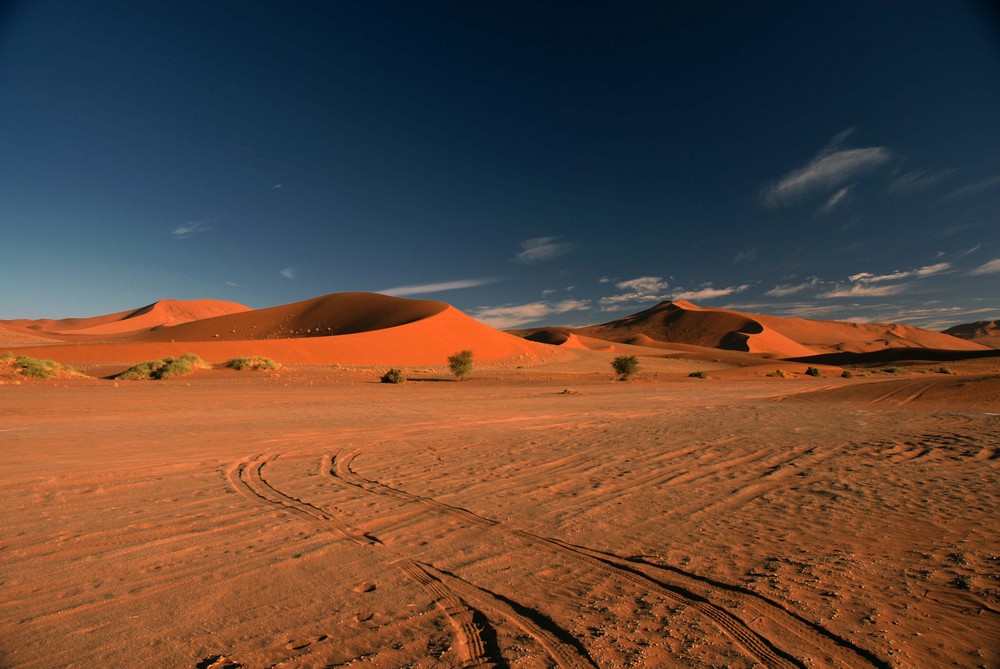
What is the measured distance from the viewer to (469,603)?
3.02m

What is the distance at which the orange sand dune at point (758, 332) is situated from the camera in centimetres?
11112

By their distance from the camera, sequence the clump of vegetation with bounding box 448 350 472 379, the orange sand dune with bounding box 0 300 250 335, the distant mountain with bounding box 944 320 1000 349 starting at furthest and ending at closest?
the distant mountain with bounding box 944 320 1000 349 → the orange sand dune with bounding box 0 300 250 335 → the clump of vegetation with bounding box 448 350 472 379

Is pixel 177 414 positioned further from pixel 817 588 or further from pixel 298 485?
pixel 817 588

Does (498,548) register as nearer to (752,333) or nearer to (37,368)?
(37,368)

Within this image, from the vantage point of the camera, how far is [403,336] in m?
51.7

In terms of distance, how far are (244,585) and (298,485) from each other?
2.86m

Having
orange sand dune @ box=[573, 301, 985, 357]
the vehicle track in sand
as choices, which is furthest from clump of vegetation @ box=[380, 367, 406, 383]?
orange sand dune @ box=[573, 301, 985, 357]

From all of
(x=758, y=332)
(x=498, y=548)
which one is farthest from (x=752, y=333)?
(x=498, y=548)

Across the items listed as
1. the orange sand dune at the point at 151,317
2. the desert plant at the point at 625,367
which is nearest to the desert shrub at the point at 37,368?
the desert plant at the point at 625,367

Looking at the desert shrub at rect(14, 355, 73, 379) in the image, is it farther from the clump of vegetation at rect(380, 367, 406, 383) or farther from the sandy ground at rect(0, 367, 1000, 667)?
the sandy ground at rect(0, 367, 1000, 667)

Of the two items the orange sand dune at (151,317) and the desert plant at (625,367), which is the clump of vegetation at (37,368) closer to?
the desert plant at (625,367)

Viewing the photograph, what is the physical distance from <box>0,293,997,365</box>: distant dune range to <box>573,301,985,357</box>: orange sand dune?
344mm

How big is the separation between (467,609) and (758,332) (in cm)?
12297

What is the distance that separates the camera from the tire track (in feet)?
8.07
